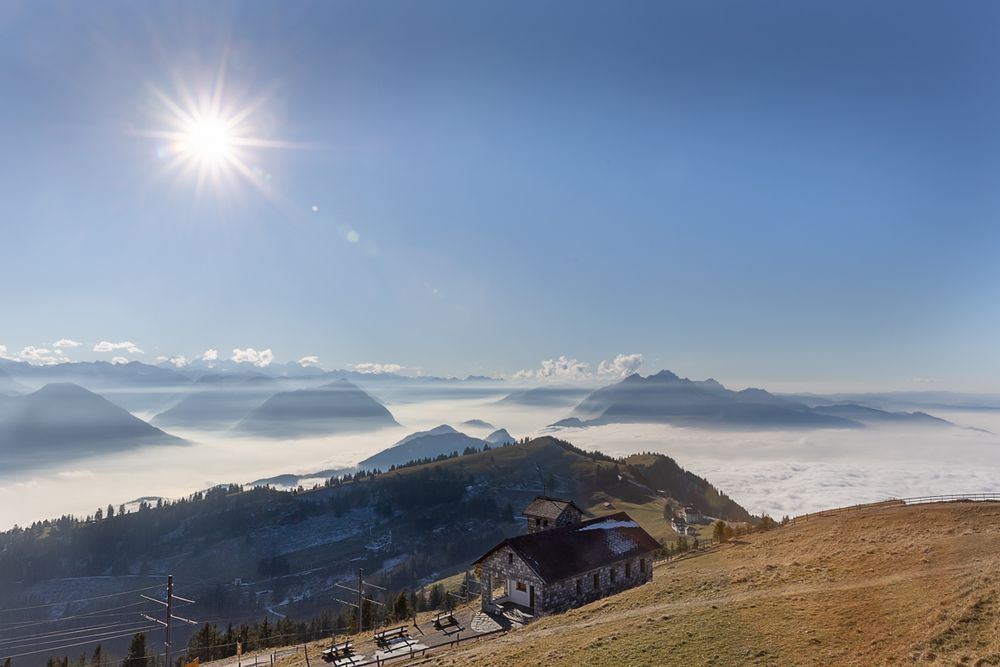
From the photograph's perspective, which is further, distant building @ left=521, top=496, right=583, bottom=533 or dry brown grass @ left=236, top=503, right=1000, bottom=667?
distant building @ left=521, top=496, right=583, bottom=533

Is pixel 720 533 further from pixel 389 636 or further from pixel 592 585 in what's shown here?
pixel 389 636

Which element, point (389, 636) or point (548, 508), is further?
point (548, 508)

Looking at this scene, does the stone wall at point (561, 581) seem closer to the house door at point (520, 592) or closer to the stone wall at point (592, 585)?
the stone wall at point (592, 585)

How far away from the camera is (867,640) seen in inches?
1029

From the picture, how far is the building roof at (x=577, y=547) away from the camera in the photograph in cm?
5362

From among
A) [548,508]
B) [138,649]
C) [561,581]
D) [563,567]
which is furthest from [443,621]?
[138,649]

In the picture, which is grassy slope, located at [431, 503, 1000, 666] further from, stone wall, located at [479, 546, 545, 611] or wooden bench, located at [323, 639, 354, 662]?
wooden bench, located at [323, 639, 354, 662]

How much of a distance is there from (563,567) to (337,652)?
22.8 metres

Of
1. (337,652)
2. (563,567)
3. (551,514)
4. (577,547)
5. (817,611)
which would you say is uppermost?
(817,611)

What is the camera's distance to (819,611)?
30969mm

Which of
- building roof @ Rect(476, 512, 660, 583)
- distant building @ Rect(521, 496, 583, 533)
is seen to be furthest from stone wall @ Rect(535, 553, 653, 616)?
distant building @ Rect(521, 496, 583, 533)

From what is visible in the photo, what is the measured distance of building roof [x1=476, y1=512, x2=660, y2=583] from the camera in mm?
53625

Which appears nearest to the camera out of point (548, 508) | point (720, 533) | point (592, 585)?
point (592, 585)

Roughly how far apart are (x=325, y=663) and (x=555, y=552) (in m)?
24.0
